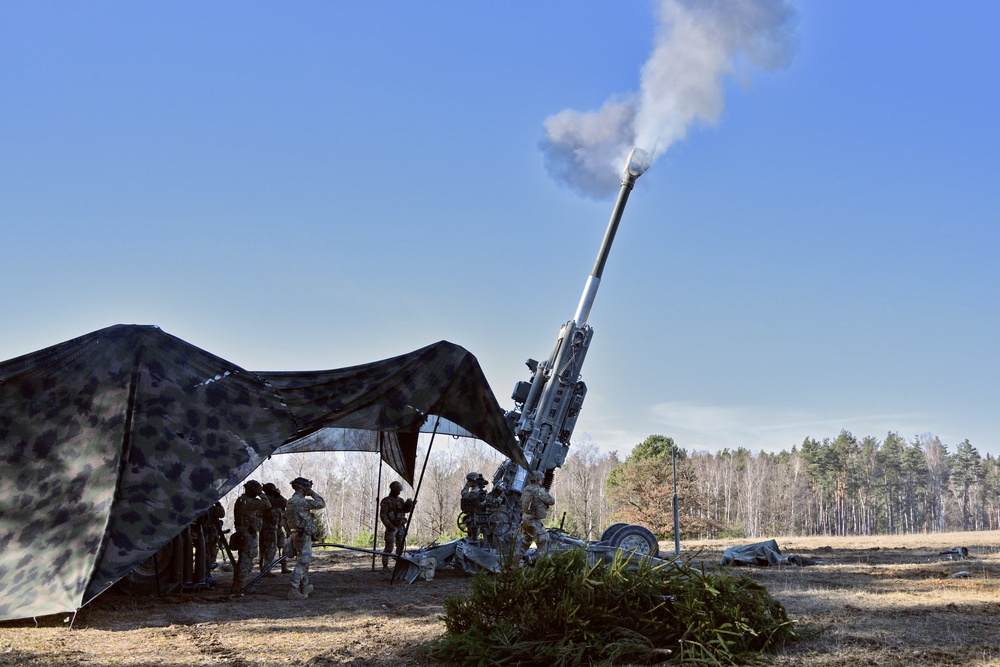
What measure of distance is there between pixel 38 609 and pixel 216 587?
12.8 feet

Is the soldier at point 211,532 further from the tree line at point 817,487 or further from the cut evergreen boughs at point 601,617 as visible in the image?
the tree line at point 817,487

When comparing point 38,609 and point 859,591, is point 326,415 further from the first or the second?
point 859,591

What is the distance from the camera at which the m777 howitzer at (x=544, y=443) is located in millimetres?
13766

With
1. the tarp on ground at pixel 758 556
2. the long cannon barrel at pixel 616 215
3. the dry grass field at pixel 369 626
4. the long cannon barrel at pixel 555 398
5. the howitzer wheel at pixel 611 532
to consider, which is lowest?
the dry grass field at pixel 369 626

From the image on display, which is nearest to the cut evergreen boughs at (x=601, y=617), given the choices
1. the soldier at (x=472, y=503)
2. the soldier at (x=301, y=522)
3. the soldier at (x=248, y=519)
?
the soldier at (x=301, y=522)

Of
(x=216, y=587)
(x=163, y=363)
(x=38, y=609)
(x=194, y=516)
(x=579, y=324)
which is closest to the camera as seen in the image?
(x=38, y=609)

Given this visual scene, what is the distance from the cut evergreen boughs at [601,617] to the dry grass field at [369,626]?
11.7 inches

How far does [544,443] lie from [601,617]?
26.8 ft

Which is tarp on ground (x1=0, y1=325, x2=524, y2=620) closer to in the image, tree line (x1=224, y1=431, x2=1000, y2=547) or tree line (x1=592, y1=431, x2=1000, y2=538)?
tree line (x1=224, y1=431, x2=1000, y2=547)

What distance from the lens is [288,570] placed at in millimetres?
15727

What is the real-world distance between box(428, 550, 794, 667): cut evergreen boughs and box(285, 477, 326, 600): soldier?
4413 millimetres

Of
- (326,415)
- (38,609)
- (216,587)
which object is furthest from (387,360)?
(38,609)

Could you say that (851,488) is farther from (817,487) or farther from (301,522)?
(301,522)

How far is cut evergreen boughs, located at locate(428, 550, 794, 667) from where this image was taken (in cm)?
651
